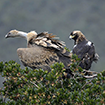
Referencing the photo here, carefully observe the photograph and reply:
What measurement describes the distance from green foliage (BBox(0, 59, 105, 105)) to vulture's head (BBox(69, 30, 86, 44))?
2223mm

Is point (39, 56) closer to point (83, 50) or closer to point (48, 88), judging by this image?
Result: point (83, 50)

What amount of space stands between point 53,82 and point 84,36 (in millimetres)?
3106

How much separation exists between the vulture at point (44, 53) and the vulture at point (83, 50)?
1.91 ft

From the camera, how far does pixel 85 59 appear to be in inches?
304

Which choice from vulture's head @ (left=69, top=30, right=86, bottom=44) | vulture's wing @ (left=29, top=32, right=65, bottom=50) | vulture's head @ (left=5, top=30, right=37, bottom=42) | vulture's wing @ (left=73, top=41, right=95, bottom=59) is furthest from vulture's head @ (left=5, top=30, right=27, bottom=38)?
vulture's wing @ (left=73, top=41, right=95, bottom=59)

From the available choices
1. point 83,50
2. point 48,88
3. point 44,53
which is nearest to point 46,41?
point 44,53

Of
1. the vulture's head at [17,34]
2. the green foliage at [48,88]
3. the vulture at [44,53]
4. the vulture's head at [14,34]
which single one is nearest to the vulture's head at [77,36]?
the vulture at [44,53]

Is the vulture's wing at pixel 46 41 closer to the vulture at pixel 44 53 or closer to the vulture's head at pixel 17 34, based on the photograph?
the vulture at pixel 44 53

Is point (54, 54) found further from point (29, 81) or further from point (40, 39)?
point (29, 81)

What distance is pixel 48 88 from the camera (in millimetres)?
5520

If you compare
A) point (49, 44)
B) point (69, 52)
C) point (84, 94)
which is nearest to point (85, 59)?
point (69, 52)

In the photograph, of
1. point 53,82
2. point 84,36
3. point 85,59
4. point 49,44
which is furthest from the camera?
point 84,36

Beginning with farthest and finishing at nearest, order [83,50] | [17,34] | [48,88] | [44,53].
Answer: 1. [17,34]
2. [83,50]
3. [44,53]
4. [48,88]

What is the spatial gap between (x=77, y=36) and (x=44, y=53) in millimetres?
1444
